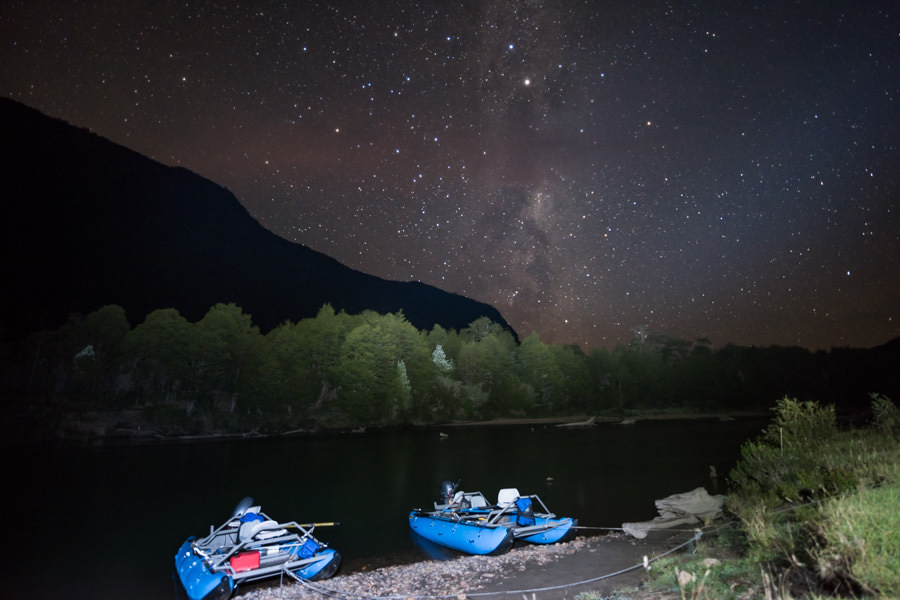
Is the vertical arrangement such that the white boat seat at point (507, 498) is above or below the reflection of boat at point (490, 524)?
above

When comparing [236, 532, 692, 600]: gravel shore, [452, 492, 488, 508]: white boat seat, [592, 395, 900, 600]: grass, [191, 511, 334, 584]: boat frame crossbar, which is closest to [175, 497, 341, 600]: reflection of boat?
[191, 511, 334, 584]: boat frame crossbar

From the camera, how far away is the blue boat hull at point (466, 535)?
18.7 meters

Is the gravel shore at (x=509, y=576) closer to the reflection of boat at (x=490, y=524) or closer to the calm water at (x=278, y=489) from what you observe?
the reflection of boat at (x=490, y=524)

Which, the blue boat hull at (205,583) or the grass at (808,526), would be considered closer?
the grass at (808,526)

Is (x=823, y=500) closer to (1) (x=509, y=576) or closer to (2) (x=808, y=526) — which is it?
(2) (x=808, y=526)

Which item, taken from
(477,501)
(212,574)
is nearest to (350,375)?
(477,501)

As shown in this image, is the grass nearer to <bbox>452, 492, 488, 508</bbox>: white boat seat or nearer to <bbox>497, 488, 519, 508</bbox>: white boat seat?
<bbox>497, 488, 519, 508</bbox>: white boat seat

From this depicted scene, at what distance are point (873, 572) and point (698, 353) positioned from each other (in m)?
158

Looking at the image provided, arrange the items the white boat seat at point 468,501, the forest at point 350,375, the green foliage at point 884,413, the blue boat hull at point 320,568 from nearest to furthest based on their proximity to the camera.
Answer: the blue boat hull at point 320,568
the green foliage at point 884,413
the white boat seat at point 468,501
the forest at point 350,375

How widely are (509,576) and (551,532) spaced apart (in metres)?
5.16

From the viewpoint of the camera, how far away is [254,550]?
16562mm

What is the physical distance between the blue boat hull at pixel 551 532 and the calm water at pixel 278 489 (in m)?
4.37

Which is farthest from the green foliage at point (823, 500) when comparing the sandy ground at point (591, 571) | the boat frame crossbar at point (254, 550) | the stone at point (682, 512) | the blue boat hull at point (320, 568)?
the boat frame crossbar at point (254, 550)

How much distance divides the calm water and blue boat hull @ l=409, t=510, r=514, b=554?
0.94 m
